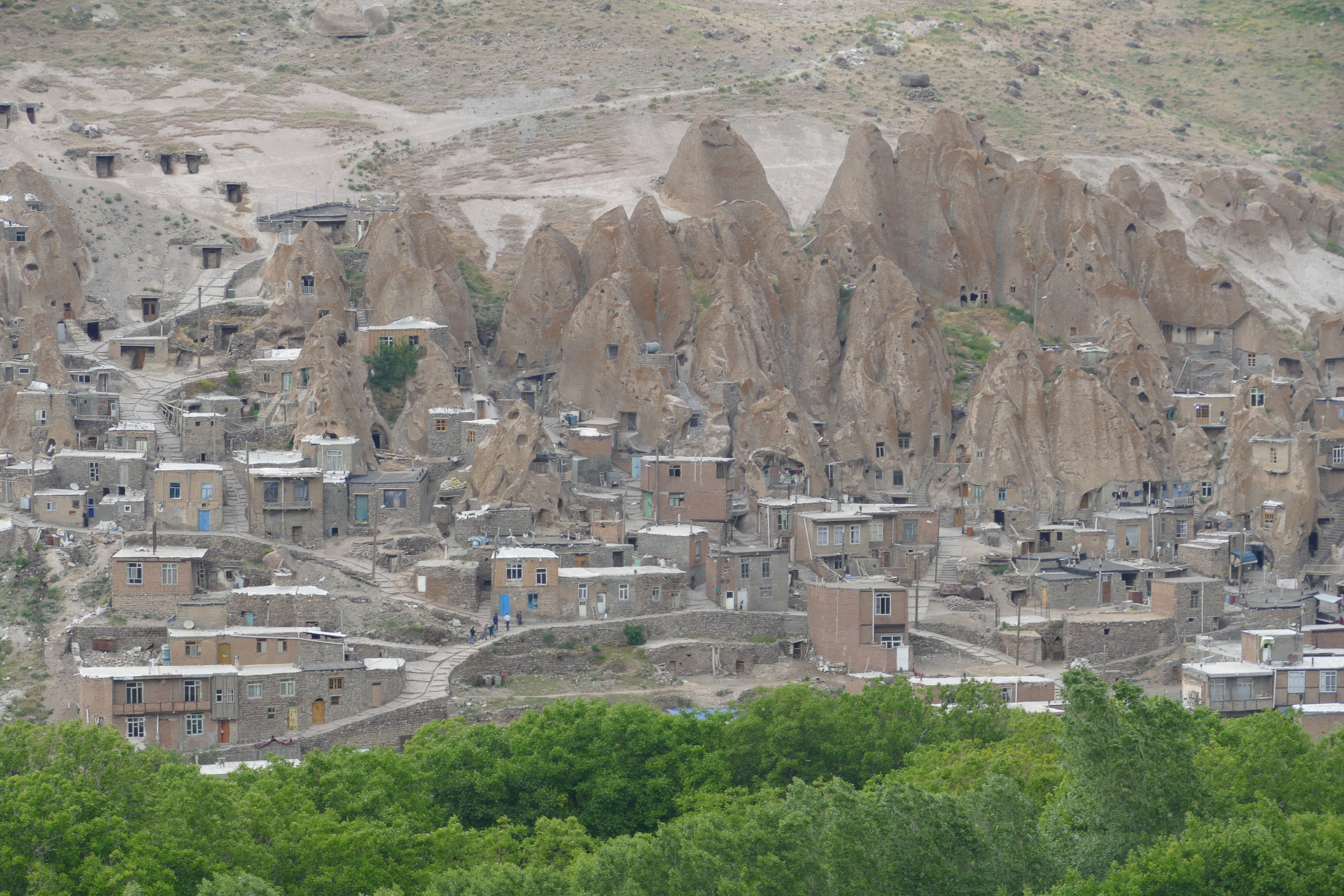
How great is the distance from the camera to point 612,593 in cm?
8594

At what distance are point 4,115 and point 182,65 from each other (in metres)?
19.0

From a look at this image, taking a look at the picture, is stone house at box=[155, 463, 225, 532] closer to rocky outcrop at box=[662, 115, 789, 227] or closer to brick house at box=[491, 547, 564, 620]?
brick house at box=[491, 547, 564, 620]

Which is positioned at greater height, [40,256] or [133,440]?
[40,256]

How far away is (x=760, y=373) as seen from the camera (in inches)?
4107

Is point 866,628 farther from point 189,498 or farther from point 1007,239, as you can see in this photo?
point 1007,239

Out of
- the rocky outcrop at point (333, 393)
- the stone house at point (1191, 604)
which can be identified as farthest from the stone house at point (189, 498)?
the stone house at point (1191, 604)

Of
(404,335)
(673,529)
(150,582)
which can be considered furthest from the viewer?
(404,335)

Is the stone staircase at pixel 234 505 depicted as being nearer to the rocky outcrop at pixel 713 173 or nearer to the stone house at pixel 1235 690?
the stone house at pixel 1235 690

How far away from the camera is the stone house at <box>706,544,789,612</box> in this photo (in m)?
88.4

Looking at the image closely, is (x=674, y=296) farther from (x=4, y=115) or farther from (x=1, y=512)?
(x=4, y=115)

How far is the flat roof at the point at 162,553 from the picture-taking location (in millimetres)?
81312

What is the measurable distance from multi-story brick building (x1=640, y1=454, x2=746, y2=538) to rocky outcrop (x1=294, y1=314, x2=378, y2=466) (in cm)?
1126

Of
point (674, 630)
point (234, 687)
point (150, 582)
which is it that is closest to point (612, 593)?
point (674, 630)

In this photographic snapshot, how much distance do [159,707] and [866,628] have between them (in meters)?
25.4
